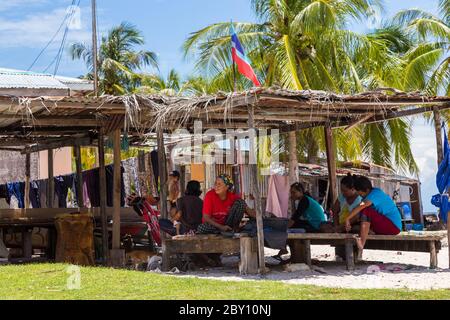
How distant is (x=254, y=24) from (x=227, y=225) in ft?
37.0

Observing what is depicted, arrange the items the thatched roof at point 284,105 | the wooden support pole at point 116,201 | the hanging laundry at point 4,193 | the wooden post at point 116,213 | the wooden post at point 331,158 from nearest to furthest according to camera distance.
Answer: the thatched roof at point 284,105 < the wooden post at point 116,213 < the wooden support pole at point 116,201 < the wooden post at point 331,158 < the hanging laundry at point 4,193

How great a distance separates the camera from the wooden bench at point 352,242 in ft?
35.5

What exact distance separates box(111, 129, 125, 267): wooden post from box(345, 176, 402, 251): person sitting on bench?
12.9 feet

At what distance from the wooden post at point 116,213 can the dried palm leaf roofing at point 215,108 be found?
→ 412mm

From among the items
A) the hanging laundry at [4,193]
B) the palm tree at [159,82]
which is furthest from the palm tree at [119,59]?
the hanging laundry at [4,193]

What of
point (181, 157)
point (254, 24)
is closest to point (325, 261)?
point (181, 157)

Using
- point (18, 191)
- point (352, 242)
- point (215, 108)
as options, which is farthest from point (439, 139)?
point (18, 191)

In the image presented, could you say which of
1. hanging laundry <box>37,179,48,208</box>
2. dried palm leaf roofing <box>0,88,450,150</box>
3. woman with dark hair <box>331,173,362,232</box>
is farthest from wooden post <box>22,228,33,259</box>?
woman with dark hair <box>331,173,362,232</box>

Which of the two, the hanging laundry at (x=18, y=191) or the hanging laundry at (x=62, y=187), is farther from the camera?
the hanging laundry at (x=18, y=191)

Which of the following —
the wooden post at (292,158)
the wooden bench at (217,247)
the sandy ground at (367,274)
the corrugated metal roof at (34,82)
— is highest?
the corrugated metal roof at (34,82)

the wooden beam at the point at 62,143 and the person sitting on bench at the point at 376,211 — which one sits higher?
the wooden beam at the point at 62,143

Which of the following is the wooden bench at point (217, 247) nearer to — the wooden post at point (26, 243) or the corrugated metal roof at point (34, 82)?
the wooden post at point (26, 243)

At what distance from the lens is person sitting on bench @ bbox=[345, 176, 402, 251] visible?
35.9ft

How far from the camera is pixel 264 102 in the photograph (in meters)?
10.6
